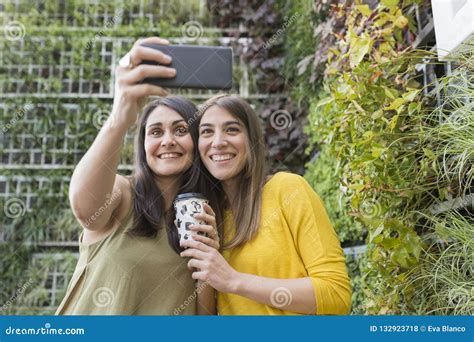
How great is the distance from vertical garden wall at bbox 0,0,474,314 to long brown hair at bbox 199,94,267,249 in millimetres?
222

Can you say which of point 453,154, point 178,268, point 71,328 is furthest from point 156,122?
point 453,154

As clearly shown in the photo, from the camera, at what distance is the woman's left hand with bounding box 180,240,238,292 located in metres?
0.87

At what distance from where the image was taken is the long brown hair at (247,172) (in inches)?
37.3

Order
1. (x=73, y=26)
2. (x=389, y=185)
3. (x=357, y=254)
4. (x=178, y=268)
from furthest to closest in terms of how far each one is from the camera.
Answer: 1. (x=73, y=26)
2. (x=357, y=254)
3. (x=389, y=185)
4. (x=178, y=268)

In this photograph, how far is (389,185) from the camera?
1101 mm

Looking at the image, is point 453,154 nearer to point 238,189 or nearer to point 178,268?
point 238,189

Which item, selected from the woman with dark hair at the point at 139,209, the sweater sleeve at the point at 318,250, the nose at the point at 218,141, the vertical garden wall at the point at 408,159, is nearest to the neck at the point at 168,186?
the woman with dark hair at the point at 139,209

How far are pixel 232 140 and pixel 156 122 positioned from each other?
0.48ft

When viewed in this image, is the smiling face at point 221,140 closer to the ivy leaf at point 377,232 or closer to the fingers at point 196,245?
the fingers at point 196,245

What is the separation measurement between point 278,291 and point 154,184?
0.31 metres

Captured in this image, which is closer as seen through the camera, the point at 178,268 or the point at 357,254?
the point at 178,268

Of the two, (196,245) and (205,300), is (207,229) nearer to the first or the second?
(196,245)

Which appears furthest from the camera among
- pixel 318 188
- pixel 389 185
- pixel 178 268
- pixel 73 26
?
pixel 73 26

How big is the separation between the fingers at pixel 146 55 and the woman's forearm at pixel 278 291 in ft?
1.19
